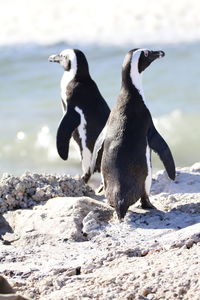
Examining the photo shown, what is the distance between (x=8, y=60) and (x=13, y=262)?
12.8m

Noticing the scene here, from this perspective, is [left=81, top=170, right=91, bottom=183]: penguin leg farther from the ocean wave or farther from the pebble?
the ocean wave

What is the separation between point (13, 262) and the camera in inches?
222

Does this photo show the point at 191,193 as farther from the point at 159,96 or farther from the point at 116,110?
the point at 159,96

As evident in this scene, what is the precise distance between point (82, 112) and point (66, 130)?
0.82 feet

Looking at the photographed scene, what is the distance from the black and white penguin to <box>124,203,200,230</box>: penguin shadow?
1.35 metres

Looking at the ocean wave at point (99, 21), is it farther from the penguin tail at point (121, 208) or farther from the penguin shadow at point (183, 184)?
the penguin tail at point (121, 208)

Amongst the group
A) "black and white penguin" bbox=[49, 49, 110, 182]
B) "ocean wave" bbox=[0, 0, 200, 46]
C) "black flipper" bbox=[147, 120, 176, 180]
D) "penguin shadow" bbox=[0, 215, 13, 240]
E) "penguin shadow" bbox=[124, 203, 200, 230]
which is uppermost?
"ocean wave" bbox=[0, 0, 200, 46]

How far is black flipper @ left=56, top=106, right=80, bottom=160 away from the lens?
304 inches

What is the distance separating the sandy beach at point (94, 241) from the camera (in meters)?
4.72

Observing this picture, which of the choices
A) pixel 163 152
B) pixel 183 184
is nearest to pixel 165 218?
pixel 163 152

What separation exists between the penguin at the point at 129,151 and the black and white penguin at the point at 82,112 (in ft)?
2.99

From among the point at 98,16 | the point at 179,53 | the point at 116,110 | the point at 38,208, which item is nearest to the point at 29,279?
the point at 38,208

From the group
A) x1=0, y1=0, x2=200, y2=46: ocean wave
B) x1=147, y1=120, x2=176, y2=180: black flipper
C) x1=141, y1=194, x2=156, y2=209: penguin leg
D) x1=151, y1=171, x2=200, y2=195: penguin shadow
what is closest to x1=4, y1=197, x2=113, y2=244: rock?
x1=141, y1=194, x2=156, y2=209: penguin leg

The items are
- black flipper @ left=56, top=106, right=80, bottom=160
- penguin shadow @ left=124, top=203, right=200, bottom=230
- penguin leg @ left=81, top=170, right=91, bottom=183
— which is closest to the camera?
penguin shadow @ left=124, top=203, right=200, bottom=230
